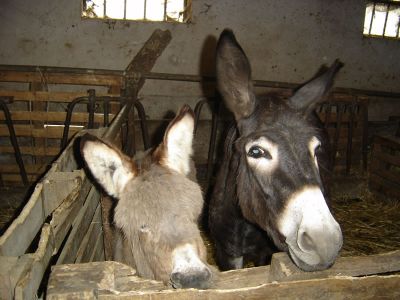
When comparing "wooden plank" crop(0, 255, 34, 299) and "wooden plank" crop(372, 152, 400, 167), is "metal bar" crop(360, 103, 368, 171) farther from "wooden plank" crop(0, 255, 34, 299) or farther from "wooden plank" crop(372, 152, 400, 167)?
"wooden plank" crop(0, 255, 34, 299)

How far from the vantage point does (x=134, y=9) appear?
725 centimetres

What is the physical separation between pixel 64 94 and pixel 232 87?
475 centimetres

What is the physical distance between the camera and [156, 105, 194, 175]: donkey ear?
91.7 inches

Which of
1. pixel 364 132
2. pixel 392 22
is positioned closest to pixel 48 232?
pixel 364 132

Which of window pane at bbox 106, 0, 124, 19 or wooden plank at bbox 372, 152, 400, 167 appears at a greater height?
window pane at bbox 106, 0, 124, 19

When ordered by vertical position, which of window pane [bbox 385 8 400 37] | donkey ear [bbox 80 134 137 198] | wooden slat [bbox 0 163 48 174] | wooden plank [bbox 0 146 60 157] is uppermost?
window pane [bbox 385 8 400 37]

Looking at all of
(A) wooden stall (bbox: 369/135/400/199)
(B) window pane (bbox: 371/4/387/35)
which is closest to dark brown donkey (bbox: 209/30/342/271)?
(A) wooden stall (bbox: 369/135/400/199)

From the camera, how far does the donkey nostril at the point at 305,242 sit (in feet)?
6.41

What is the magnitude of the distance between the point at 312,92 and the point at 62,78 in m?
Answer: 5.33

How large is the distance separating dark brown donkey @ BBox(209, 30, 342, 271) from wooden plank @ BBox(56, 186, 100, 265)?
1.27m

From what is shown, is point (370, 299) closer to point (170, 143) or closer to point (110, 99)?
point (170, 143)

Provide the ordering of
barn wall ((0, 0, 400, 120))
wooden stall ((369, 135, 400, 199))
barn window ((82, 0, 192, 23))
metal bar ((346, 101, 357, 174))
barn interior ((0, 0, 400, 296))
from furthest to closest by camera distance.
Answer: barn window ((82, 0, 192, 23)), barn wall ((0, 0, 400, 120)), metal bar ((346, 101, 357, 174)), wooden stall ((369, 135, 400, 199)), barn interior ((0, 0, 400, 296))

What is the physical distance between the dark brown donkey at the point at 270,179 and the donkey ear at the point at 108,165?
94 cm

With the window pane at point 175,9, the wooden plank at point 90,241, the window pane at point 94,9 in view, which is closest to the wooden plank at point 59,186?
the wooden plank at point 90,241
